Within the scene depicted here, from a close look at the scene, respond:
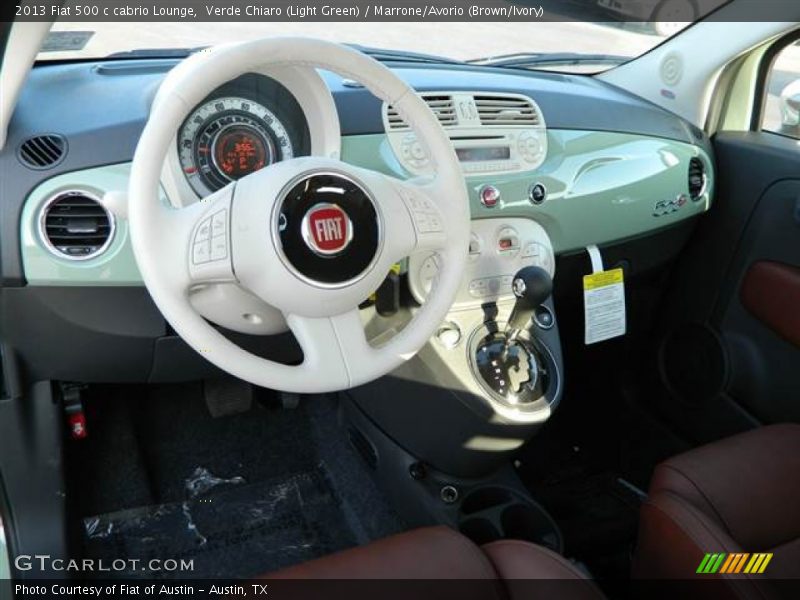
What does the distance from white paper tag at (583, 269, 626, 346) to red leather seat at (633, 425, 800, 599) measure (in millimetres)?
492

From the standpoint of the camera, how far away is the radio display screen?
1.85 meters

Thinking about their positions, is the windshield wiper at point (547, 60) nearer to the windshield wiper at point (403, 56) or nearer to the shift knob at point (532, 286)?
the windshield wiper at point (403, 56)

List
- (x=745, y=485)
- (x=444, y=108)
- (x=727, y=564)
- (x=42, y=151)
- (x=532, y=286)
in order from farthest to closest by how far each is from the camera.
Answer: (x=444, y=108), (x=532, y=286), (x=745, y=485), (x=42, y=151), (x=727, y=564)

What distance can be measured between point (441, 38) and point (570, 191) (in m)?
0.57

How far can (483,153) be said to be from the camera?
6.16 feet

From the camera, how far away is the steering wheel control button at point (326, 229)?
3.94ft

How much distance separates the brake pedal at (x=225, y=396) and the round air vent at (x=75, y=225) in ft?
2.78

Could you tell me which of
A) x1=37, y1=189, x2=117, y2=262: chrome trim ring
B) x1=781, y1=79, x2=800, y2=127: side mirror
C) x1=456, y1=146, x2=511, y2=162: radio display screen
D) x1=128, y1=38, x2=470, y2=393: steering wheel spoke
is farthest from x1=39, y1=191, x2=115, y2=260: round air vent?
x1=781, y1=79, x2=800, y2=127: side mirror

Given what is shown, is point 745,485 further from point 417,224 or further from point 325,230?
point 325,230

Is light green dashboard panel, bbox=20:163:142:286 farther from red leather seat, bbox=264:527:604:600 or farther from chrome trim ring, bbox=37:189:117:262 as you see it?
red leather seat, bbox=264:527:604:600

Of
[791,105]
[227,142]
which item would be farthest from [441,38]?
[791,105]

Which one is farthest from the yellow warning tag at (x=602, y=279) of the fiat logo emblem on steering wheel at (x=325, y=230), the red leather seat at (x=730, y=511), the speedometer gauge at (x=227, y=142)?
the fiat logo emblem on steering wheel at (x=325, y=230)

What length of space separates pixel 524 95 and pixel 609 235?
0.44 m

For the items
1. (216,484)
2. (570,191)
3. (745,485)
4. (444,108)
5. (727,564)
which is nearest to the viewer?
(727,564)
